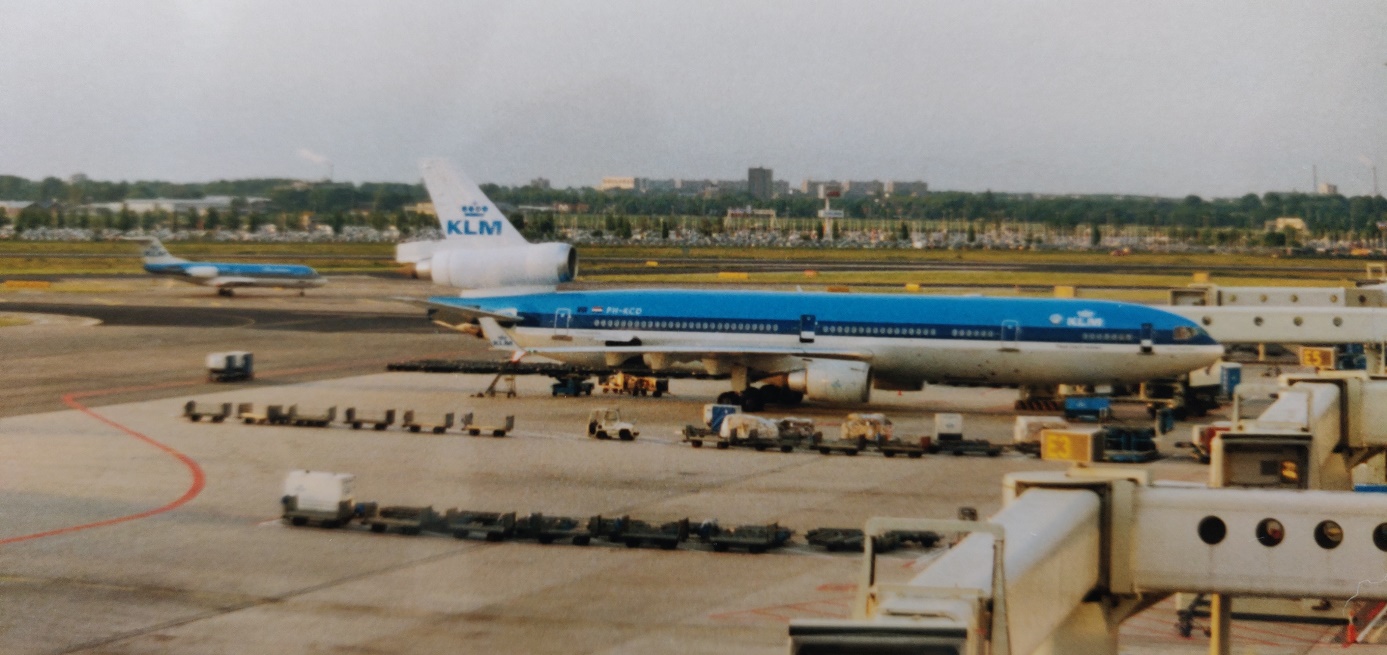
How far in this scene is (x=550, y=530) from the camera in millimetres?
27141

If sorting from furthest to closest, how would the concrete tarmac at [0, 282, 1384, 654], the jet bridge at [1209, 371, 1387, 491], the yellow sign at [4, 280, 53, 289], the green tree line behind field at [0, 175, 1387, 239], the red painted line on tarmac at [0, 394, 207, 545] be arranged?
the yellow sign at [4, 280, 53, 289] → the green tree line behind field at [0, 175, 1387, 239] → the red painted line on tarmac at [0, 394, 207, 545] → the concrete tarmac at [0, 282, 1384, 654] → the jet bridge at [1209, 371, 1387, 491]

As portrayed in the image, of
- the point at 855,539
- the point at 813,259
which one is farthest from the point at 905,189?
the point at 855,539

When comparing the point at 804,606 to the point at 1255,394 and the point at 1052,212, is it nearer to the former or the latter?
the point at 1255,394

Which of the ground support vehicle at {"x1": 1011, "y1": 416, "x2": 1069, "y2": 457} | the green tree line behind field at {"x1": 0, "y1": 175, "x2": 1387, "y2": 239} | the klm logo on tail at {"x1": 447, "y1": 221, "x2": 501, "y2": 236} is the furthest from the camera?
the klm logo on tail at {"x1": 447, "y1": 221, "x2": 501, "y2": 236}

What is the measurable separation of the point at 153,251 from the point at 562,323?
3352cm

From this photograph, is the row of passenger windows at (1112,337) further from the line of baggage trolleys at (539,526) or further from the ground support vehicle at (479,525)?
the ground support vehicle at (479,525)

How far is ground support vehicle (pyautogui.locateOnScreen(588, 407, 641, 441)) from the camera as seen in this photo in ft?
131

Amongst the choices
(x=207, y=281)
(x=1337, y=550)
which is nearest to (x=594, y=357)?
(x=1337, y=550)

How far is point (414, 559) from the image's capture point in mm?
25578

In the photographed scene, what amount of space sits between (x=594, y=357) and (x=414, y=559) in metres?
23.1

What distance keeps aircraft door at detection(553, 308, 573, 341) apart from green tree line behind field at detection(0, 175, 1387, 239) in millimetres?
3650

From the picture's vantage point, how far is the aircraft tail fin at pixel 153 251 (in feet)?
193

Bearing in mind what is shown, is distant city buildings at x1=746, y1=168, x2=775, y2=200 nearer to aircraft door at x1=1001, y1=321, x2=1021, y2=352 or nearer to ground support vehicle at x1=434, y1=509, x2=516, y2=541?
aircraft door at x1=1001, y1=321, x2=1021, y2=352

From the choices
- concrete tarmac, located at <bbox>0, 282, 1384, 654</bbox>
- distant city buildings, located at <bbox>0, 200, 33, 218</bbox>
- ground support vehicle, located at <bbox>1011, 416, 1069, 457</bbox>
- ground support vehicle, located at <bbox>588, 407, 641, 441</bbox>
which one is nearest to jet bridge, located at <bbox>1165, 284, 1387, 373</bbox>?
concrete tarmac, located at <bbox>0, 282, 1384, 654</bbox>
